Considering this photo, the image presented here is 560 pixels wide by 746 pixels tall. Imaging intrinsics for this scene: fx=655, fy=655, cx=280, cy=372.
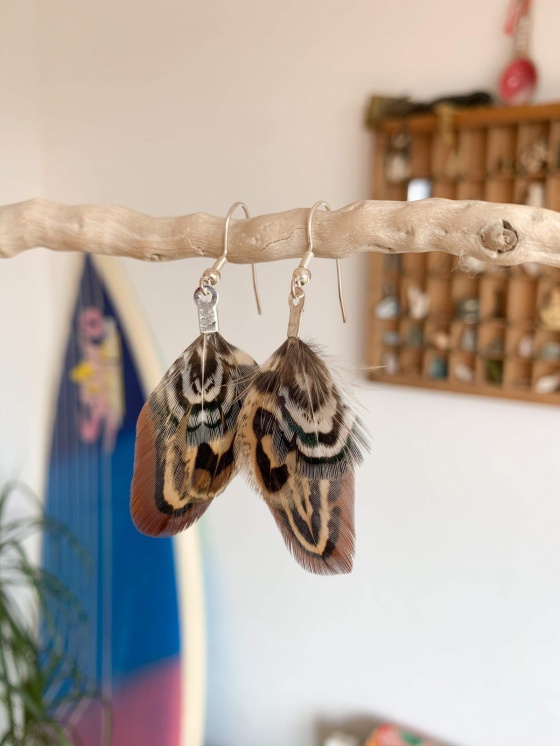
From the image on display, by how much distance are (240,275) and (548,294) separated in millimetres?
654

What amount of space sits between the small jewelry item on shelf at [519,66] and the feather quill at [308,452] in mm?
765

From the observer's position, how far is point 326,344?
142cm

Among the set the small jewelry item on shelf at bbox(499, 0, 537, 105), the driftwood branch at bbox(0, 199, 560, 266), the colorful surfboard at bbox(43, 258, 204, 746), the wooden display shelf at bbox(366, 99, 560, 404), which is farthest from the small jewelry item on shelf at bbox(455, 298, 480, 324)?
the colorful surfboard at bbox(43, 258, 204, 746)

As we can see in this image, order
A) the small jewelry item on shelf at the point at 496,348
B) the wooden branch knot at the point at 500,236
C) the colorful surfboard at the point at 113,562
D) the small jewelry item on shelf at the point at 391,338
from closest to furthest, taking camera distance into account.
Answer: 1. the wooden branch knot at the point at 500,236
2. the small jewelry item on shelf at the point at 496,348
3. the small jewelry item on shelf at the point at 391,338
4. the colorful surfboard at the point at 113,562

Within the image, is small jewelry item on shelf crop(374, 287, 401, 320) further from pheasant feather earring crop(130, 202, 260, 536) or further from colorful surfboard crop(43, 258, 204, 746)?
pheasant feather earring crop(130, 202, 260, 536)

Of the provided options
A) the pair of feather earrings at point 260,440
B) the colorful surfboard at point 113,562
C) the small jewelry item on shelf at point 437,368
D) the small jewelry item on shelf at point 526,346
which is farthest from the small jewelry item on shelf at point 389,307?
the pair of feather earrings at point 260,440

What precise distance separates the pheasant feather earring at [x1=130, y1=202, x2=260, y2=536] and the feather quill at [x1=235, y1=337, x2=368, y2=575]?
0.14ft

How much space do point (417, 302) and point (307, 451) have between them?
29.8 inches

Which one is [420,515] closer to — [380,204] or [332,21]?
[380,204]

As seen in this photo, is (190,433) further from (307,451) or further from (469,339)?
(469,339)

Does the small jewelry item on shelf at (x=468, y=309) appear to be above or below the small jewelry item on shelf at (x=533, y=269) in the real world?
below

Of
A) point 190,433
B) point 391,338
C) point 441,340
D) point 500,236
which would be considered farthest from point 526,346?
point 190,433

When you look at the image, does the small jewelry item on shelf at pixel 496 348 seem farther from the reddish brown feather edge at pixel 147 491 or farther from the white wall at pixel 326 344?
the reddish brown feather edge at pixel 147 491

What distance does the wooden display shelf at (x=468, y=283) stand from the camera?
1114 mm
